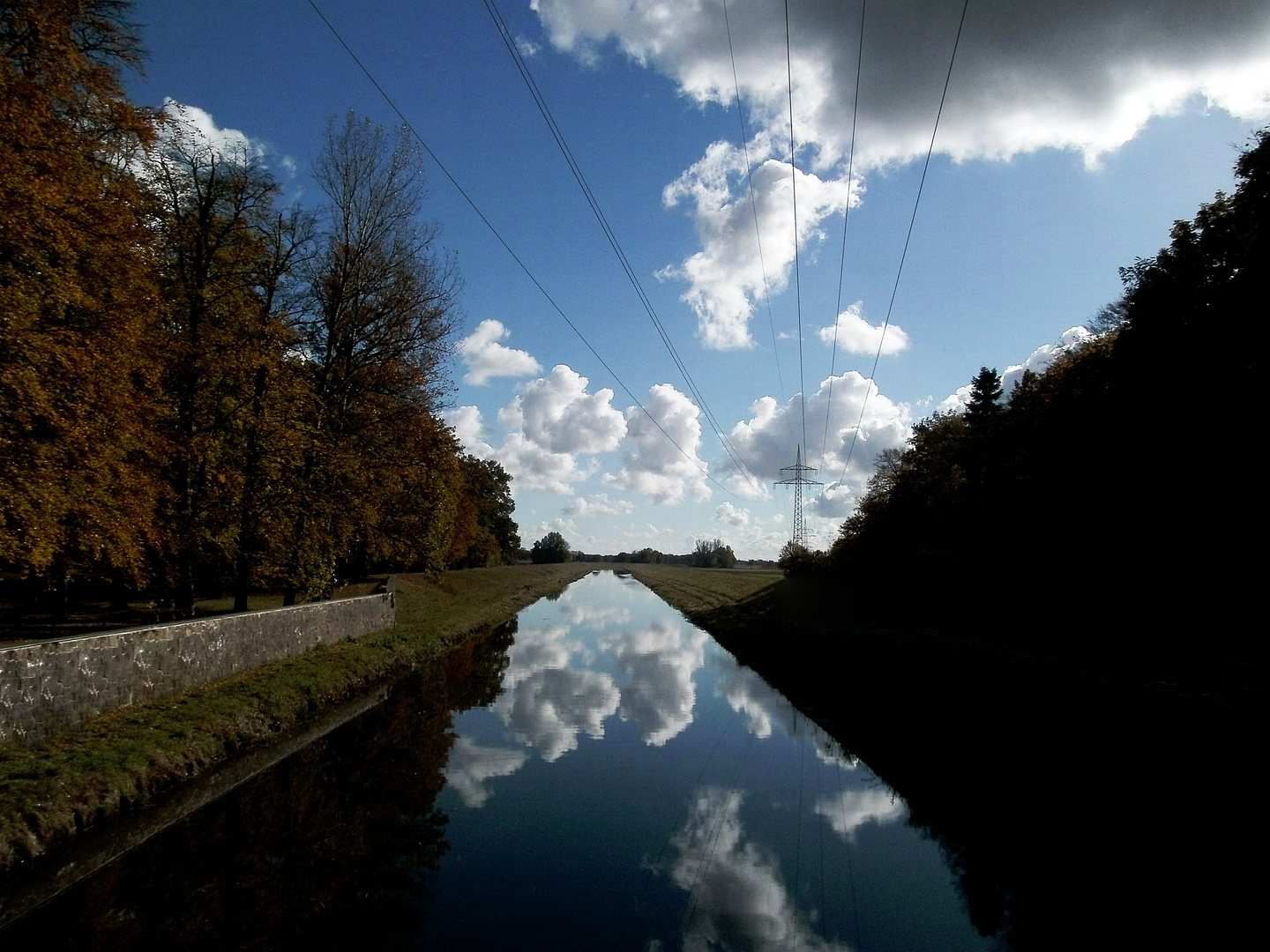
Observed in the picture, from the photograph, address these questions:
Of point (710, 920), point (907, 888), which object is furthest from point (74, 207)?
point (907, 888)

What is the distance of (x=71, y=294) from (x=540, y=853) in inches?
447

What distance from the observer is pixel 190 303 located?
60.0ft

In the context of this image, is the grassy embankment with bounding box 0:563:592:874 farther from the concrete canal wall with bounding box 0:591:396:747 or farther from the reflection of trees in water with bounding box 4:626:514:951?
the reflection of trees in water with bounding box 4:626:514:951

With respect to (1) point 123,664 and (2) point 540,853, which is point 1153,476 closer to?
(2) point 540,853

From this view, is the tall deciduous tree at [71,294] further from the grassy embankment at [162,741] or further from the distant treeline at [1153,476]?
the distant treeline at [1153,476]

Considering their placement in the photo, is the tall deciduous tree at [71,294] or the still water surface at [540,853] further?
the tall deciduous tree at [71,294]

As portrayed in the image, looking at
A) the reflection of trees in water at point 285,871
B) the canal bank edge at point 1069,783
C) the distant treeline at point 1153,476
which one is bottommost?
the reflection of trees in water at point 285,871

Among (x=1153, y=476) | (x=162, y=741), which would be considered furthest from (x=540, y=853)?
(x=1153, y=476)

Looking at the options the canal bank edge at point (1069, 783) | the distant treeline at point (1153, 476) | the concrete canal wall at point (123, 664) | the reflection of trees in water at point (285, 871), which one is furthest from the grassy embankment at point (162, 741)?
the distant treeline at point (1153, 476)

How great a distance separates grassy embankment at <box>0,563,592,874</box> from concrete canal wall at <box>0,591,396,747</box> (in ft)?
0.81

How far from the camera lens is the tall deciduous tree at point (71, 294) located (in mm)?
11430

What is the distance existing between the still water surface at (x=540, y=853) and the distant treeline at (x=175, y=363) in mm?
6431

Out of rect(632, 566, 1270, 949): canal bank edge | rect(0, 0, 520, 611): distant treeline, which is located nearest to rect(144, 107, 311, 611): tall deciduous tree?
rect(0, 0, 520, 611): distant treeline

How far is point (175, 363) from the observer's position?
1752cm
